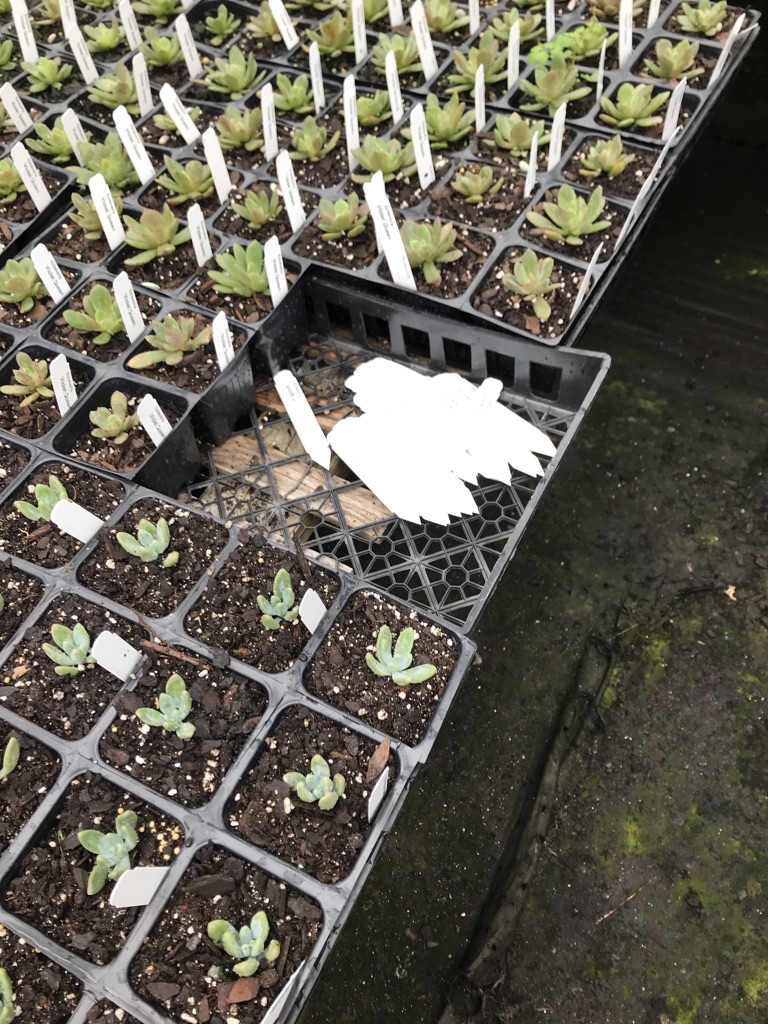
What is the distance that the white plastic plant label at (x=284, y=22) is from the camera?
249 centimetres

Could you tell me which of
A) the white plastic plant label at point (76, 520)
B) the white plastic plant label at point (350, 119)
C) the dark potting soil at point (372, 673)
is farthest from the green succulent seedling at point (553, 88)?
the white plastic plant label at point (76, 520)

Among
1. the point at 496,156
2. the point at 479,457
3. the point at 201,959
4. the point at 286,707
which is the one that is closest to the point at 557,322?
the point at 479,457

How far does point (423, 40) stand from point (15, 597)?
202cm

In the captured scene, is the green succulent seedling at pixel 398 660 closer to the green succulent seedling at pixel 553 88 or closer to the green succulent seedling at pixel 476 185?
the green succulent seedling at pixel 476 185

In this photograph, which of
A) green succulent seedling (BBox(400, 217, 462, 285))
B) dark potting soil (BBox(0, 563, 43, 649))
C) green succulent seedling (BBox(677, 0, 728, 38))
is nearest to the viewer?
dark potting soil (BBox(0, 563, 43, 649))

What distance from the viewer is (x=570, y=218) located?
2.06m

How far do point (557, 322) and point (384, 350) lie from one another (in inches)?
18.8

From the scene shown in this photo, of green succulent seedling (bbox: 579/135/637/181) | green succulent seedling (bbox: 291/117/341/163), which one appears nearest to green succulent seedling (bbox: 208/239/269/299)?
green succulent seedling (bbox: 291/117/341/163)

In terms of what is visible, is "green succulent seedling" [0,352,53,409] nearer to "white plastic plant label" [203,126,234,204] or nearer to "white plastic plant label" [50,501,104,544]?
"white plastic plant label" [50,501,104,544]

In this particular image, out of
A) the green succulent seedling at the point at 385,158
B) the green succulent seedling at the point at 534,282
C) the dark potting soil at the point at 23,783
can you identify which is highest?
the green succulent seedling at the point at 385,158

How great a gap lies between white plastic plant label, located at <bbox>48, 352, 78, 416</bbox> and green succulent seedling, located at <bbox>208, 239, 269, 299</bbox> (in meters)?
0.44

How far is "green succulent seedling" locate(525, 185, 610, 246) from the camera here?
2.06 m

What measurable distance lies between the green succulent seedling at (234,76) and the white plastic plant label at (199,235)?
0.74 meters

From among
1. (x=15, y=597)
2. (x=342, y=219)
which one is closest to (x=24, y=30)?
(x=342, y=219)
